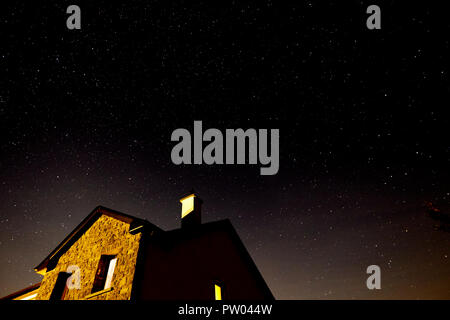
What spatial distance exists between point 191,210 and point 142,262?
155 inches

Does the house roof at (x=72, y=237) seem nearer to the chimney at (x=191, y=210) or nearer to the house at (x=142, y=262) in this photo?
the house at (x=142, y=262)

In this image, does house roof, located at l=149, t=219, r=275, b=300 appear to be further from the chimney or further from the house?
the chimney

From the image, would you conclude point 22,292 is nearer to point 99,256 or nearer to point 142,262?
point 99,256

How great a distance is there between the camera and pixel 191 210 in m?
12.7

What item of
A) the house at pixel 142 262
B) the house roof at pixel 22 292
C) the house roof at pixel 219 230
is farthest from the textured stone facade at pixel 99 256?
the house roof at pixel 22 292

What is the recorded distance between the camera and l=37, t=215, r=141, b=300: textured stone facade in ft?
29.8

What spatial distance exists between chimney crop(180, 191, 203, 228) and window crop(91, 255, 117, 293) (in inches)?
132

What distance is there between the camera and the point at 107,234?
11.1 m

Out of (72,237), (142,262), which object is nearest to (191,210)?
(142,262)

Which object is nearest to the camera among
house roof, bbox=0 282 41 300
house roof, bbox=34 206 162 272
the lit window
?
the lit window

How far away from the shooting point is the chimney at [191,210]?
1247cm

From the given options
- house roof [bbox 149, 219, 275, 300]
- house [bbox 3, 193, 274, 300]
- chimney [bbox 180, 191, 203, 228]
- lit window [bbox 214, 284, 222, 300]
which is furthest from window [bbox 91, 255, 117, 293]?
lit window [bbox 214, 284, 222, 300]

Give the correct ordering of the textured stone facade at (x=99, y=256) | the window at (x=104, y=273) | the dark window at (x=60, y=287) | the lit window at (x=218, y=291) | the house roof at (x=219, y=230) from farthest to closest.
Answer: the lit window at (x=218, y=291) → the dark window at (x=60, y=287) → the house roof at (x=219, y=230) → the window at (x=104, y=273) → the textured stone facade at (x=99, y=256)
